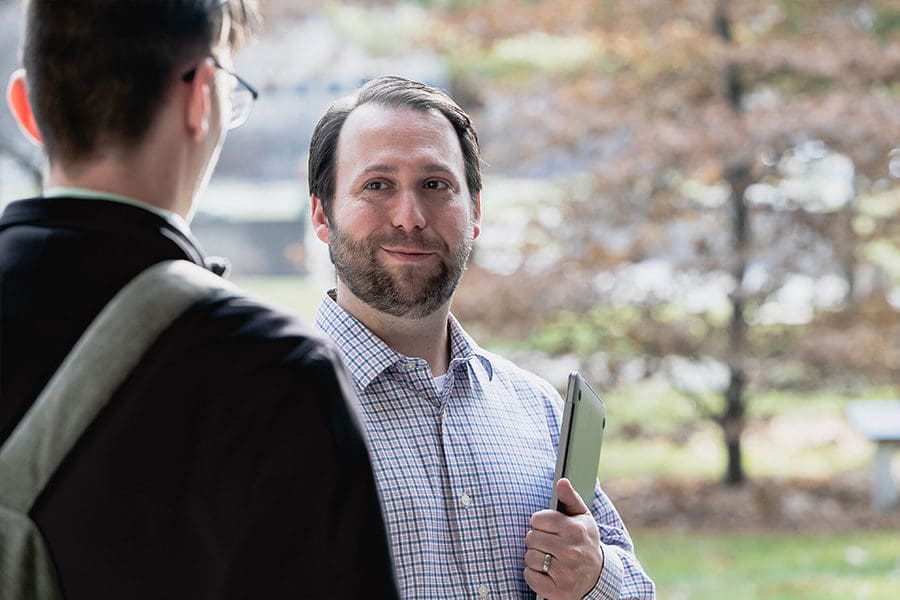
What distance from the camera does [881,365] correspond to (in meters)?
7.06

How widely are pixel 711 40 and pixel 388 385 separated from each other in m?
5.70

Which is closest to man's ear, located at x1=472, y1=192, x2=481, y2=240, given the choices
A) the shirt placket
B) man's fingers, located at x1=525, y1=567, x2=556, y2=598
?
the shirt placket

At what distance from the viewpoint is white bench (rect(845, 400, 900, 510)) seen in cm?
724

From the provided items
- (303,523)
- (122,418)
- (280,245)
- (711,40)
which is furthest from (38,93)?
(280,245)

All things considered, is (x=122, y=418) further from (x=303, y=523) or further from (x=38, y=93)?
(x=38, y=93)

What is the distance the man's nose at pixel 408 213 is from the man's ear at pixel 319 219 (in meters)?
0.17

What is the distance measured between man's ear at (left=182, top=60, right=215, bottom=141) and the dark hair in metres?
0.96

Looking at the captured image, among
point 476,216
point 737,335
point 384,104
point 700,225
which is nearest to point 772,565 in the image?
point 737,335

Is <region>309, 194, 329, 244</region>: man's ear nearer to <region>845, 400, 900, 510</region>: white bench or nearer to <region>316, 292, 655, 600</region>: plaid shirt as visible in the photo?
<region>316, 292, 655, 600</region>: plaid shirt

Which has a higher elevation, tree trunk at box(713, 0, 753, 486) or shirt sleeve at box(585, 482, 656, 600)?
tree trunk at box(713, 0, 753, 486)

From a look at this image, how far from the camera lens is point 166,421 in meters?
1.05

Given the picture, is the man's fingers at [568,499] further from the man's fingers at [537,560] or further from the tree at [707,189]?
the tree at [707,189]

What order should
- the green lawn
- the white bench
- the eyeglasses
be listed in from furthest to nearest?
the white bench → the green lawn → the eyeglasses

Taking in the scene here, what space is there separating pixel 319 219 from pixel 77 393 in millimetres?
1161
